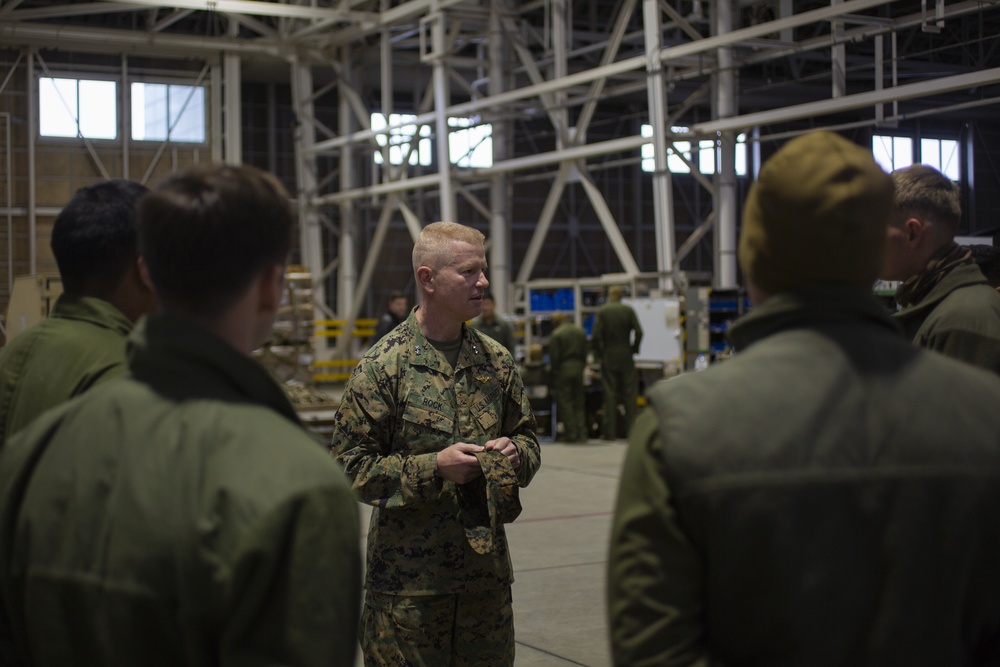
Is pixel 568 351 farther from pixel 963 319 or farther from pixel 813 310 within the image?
pixel 813 310

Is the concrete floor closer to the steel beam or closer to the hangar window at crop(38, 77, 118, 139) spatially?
the steel beam

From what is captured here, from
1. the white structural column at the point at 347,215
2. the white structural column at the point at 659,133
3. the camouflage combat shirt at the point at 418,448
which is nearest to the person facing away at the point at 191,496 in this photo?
the camouflage combat shirt at the point at 418,448

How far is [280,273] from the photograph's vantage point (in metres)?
1.75

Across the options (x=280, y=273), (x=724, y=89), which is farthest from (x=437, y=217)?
(x=280, y=273)

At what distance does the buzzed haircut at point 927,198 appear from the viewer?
3.37m

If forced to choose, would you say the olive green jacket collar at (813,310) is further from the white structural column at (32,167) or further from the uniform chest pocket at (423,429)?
the white structural column at (32,167)

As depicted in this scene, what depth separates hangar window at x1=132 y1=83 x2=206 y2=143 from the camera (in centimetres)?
2381

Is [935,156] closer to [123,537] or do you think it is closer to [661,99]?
[661,99]

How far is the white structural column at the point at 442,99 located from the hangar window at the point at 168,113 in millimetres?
7497

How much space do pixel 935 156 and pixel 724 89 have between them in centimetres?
289

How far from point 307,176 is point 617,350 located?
11466 millimetres

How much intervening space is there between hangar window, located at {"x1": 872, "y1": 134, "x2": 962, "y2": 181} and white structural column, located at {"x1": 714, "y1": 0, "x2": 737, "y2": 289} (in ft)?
8.28

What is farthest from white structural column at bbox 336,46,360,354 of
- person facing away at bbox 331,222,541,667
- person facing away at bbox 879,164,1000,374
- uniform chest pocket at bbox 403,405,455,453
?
person facing away at bbox 879,164,1000,374

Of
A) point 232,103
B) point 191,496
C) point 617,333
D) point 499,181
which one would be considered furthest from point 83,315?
point 232,103
